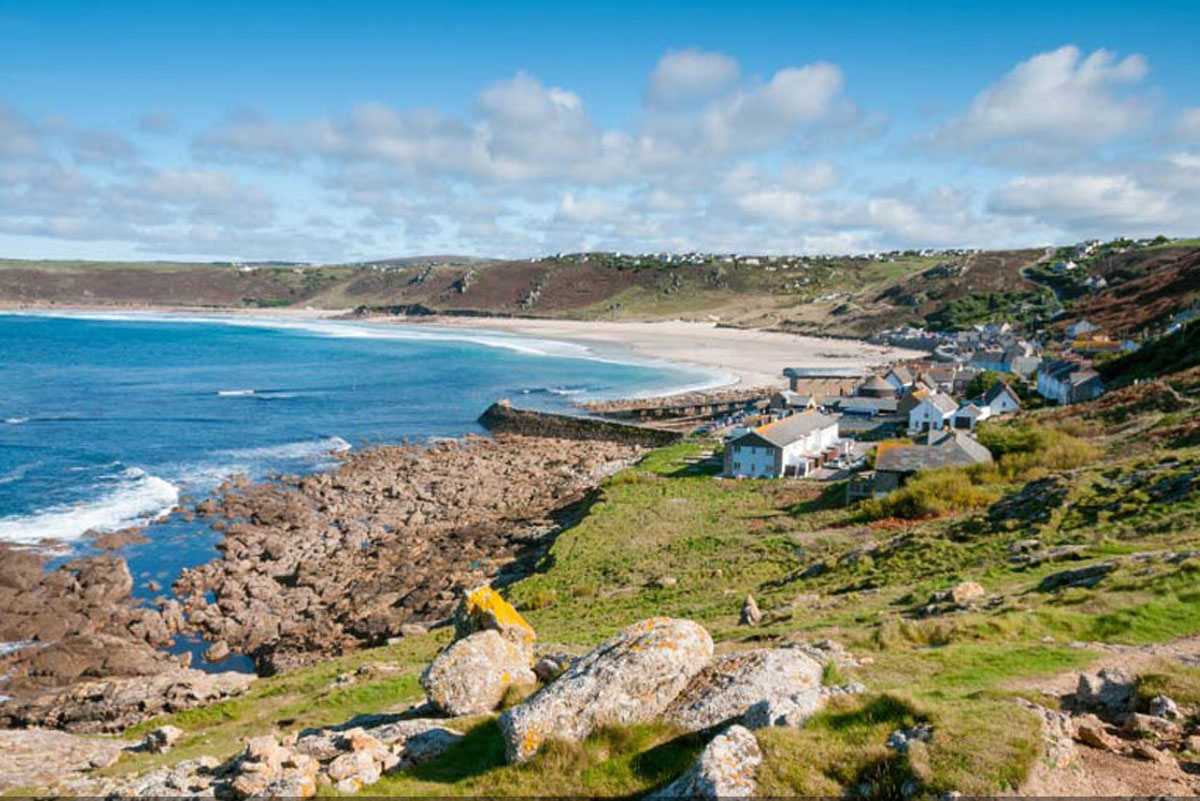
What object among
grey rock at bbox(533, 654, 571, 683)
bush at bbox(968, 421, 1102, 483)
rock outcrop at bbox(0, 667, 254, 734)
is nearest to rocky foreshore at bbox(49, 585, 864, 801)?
grey rock at bbox(533, 654, 571, 683)

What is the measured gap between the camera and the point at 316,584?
3772 centimetres

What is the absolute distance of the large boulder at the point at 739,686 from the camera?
9.77m

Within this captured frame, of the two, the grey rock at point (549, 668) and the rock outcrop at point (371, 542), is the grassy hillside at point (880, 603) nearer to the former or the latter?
the grey rock at point (549, 668)

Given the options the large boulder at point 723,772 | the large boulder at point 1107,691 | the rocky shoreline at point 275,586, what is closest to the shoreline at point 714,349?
the rocky shoreline at point 275,586

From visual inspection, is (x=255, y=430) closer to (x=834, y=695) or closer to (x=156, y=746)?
(x=156, y=746)

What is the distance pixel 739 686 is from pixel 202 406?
3536 inches

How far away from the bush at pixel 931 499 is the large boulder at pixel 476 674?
24.1 meters

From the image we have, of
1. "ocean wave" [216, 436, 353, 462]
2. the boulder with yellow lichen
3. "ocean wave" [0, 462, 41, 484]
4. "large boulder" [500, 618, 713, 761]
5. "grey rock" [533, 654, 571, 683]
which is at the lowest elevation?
"ocean wave" [216, 436, 353, 462]

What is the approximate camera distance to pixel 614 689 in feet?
33.7

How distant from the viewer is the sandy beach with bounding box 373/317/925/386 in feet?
381

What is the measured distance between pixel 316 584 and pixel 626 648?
102 feet

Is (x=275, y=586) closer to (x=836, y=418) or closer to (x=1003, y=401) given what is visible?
(x=836, y=418)

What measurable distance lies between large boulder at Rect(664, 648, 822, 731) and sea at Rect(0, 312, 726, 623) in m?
35.3

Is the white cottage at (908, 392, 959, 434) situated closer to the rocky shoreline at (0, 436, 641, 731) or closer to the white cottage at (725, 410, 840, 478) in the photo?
the white cottage at (725, 410, 840, 478)
